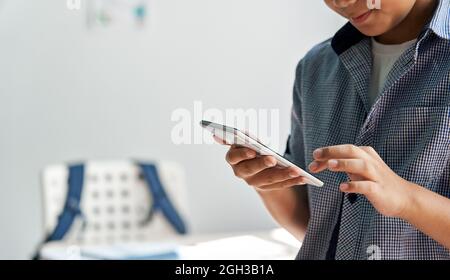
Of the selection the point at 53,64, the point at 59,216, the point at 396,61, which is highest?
the point at 396,61

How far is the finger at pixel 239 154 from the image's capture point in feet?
1.93

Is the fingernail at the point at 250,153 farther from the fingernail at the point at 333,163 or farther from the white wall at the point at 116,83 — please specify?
the white wall at the point at 116,83

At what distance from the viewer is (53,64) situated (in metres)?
1.96

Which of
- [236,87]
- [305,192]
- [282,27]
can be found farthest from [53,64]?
[305,192]

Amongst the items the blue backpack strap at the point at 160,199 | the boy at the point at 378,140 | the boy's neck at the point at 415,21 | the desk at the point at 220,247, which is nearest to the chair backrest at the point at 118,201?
the blue backpack strap at the point at 160,199

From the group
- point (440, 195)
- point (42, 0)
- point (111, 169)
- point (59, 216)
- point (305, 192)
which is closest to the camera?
point (440, 195)

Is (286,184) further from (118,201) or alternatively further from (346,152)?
(118,201)

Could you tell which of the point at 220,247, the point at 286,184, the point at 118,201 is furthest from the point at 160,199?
the point at 286,184

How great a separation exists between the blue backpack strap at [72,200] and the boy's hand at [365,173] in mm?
1249

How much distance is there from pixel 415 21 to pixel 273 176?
21cm

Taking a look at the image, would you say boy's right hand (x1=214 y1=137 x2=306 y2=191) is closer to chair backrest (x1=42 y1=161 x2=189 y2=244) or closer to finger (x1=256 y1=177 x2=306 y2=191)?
finger (x1=256 y1=177 x2=306 y2=191)

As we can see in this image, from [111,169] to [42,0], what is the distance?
581mm

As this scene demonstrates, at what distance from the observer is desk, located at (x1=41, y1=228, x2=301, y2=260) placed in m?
1.22
